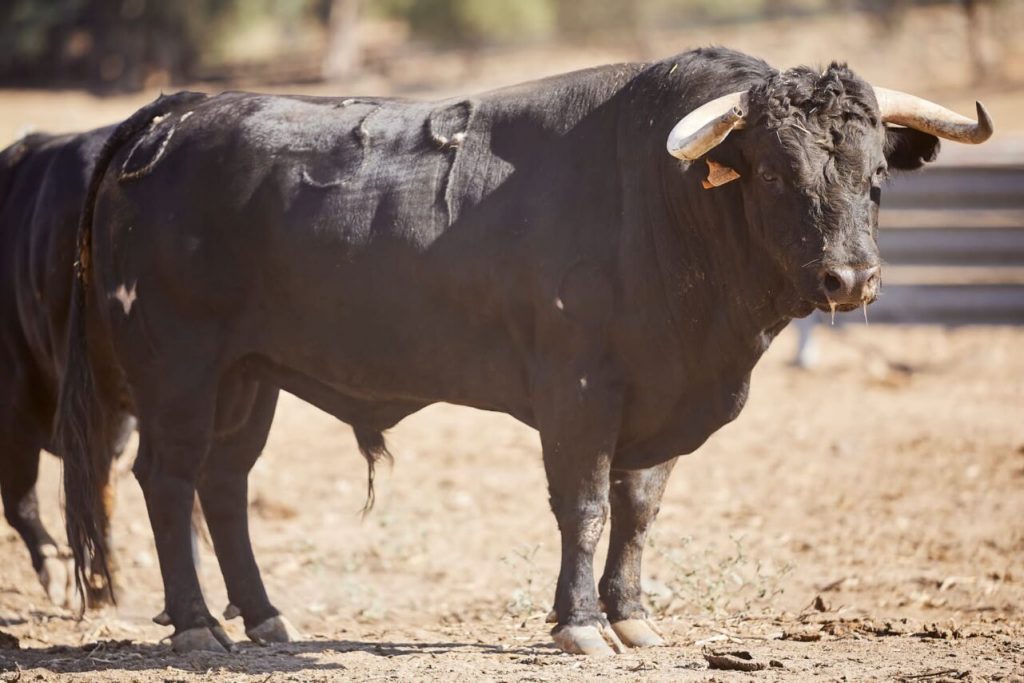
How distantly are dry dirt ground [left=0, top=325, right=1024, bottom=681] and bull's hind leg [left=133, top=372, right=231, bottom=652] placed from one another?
262 millimetres

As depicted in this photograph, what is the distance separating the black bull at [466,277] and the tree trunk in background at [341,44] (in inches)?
1023

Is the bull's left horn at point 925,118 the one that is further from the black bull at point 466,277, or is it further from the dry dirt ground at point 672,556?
the dry dirt ground at point 672,556

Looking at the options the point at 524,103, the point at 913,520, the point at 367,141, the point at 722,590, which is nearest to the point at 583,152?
the point at 524,103

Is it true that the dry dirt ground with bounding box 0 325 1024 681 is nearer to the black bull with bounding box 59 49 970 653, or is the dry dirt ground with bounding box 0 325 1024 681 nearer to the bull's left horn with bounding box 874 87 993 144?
the black bull with bounding box 59 49 970 653

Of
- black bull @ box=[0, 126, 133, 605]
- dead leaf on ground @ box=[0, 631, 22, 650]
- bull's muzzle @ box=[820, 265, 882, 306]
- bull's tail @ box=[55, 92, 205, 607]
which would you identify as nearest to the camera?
bull's muzzle @ box=[820, 265, 882, 306]

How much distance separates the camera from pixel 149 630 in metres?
7.14

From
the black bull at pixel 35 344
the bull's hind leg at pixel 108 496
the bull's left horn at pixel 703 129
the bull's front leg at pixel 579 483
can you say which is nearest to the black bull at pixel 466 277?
the bull's front leg at pixel 579 483

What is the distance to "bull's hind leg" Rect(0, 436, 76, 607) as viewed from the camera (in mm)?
7543

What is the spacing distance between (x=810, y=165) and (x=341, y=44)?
93.5ft

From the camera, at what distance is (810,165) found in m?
5.19

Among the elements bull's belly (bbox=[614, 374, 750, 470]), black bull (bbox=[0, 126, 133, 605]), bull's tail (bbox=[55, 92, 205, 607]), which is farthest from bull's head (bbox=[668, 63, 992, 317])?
black bull (bbox=[0, 126, 133, 605])

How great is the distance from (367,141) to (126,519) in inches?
155

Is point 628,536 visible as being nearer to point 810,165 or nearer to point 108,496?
point 810,165

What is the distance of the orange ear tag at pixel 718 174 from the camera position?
213 inches
